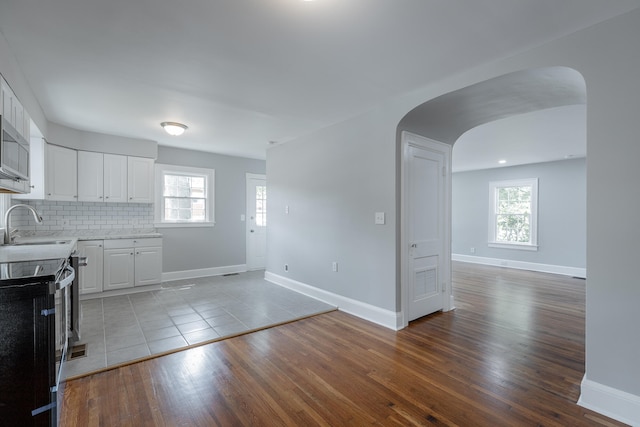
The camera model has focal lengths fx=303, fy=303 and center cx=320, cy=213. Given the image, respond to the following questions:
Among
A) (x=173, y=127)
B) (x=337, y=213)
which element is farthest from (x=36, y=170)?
(x=337, y=213)

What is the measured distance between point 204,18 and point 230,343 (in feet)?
8.88

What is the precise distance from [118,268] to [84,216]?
3.42ft

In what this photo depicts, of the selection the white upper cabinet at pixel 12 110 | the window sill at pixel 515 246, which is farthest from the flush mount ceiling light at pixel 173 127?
the window sill at pixel 515 246

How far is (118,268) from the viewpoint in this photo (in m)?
4.54

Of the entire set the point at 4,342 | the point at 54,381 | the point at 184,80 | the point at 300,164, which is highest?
the point at 184,80

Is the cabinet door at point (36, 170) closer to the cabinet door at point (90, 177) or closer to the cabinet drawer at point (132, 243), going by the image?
the cabinet door at point (90, 177)

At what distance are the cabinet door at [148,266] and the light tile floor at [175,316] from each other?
23 cm

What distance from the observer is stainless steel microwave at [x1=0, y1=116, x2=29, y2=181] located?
198 cm

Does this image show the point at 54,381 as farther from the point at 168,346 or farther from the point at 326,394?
the point at 326,394

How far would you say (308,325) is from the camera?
3.45 meters

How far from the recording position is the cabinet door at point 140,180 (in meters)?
4.95

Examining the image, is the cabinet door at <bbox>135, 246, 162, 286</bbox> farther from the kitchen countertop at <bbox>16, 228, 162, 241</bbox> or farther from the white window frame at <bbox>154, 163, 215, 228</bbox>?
the white window frame at <bbox>154, 163, 215, 228</bbox>

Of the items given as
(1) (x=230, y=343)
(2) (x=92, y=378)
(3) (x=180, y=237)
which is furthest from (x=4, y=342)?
(3) (x=180, y=237)

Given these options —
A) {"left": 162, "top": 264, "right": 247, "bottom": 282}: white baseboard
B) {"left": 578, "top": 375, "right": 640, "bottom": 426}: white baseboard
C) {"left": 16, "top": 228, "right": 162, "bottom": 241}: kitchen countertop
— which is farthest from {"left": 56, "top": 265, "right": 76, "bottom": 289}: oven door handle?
{"left": 162, "top": 264, "right": 247, "bottom": 282}: white baseboard
